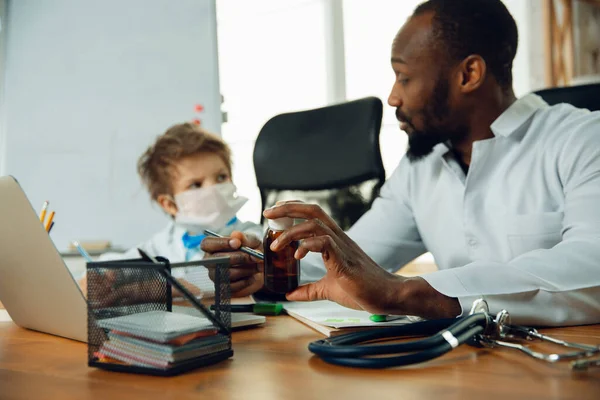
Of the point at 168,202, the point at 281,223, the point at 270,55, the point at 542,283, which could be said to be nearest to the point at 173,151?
the point at 168,202

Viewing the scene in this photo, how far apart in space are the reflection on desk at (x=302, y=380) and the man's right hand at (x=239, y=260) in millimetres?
309

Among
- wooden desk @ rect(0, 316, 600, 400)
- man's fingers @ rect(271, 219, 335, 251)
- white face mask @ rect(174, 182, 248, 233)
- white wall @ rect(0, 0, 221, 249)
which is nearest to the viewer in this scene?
wooden desk @ rect(0, 316, 600, 400)

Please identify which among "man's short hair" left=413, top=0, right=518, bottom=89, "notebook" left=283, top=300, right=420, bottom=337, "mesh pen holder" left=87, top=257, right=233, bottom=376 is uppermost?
"man's short hair" left=413, top=0, right=518, bottom=89

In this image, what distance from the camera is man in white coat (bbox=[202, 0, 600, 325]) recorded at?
0.80m

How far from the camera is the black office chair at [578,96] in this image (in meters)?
1.45

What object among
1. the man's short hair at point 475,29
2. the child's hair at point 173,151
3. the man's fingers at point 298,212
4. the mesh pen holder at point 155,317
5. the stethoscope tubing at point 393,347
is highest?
the man's short hair at point 475,29

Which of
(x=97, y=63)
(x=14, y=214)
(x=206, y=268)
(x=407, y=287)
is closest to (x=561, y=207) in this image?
(x=407, y=287)

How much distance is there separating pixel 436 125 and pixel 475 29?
234mm

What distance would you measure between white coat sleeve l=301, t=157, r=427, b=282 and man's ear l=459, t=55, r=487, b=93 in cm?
26

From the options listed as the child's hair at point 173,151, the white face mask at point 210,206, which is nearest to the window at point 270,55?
the child's hair at point 173,151

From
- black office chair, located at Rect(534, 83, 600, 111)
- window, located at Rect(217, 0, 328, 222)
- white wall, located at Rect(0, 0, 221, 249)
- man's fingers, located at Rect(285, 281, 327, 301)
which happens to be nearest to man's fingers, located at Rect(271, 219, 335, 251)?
man's fingers, located at Rect(285, 281, 327, 301)

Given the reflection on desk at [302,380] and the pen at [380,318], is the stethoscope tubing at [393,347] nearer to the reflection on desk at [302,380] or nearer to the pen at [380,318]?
the reflection on desk at [302,380]

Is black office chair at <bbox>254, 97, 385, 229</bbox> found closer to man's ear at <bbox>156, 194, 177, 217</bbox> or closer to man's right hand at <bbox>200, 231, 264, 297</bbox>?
man's ear at <bbox>156, 194, 177, 217</bbox>

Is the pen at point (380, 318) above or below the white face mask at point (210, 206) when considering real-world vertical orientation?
below
